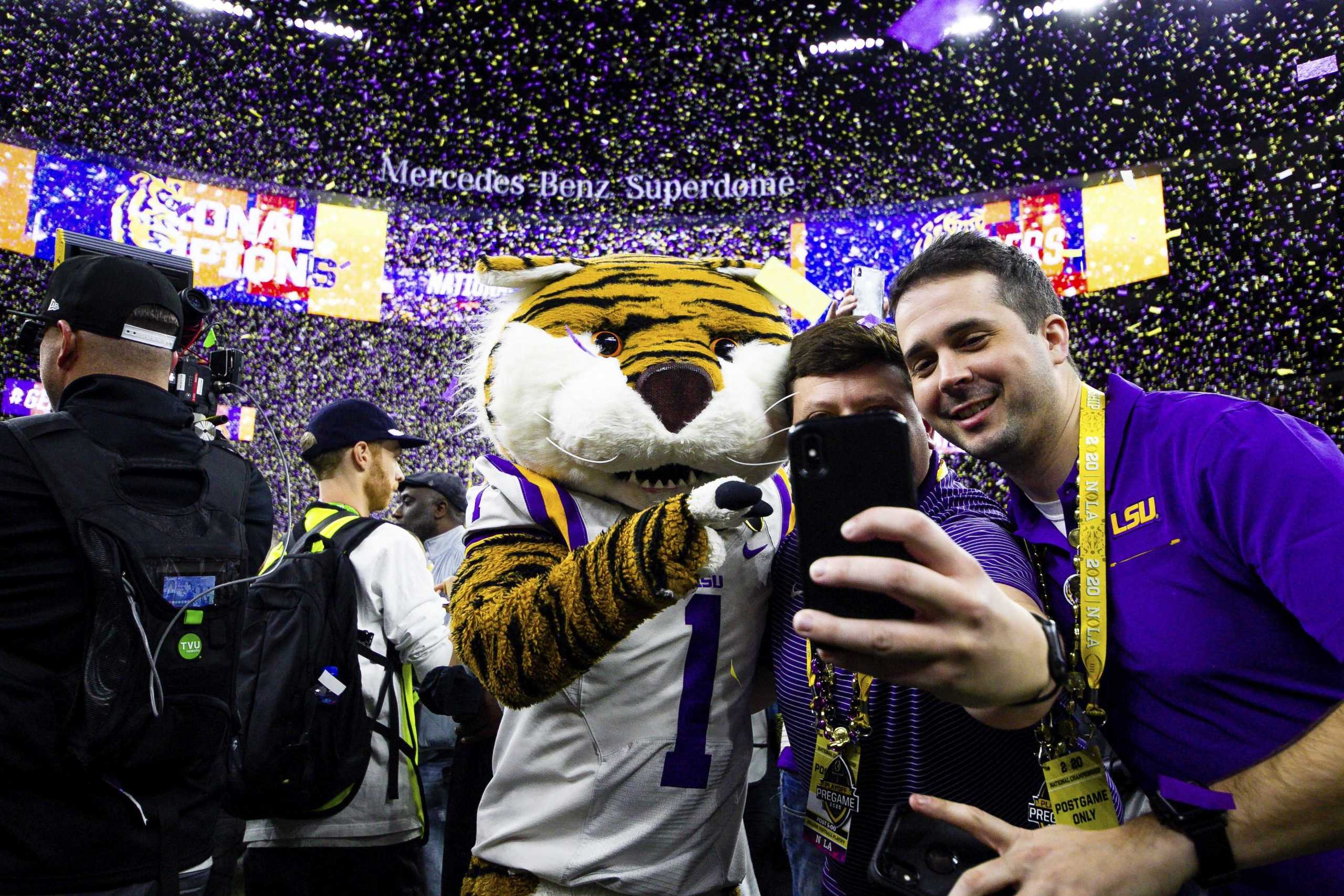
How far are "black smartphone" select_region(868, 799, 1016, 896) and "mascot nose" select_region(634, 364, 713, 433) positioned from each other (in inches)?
31.2

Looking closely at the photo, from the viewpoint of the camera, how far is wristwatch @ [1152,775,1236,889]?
3.36 feet

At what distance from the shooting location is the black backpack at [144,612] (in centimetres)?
168

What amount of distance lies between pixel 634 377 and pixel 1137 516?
0.88 metres

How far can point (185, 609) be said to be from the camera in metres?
1.81

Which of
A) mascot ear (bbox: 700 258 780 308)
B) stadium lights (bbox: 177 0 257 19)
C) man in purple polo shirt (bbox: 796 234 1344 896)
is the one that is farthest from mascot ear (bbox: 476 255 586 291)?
stadium lights (bbox: 177 0 257 19)

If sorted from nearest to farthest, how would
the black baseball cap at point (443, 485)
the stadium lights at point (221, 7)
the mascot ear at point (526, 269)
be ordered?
the mascot ear at point (526, 269)
the black baseball cap at point (443, 485)
the stadium lights at point (221, 7)

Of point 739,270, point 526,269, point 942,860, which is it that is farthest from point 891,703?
→ point 526,269

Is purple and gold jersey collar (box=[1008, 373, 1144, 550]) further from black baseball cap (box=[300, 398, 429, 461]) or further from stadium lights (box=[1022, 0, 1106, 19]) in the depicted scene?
stadium lights (box=[1022, 0, 1106, 19])

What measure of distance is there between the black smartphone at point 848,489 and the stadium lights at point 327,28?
45.2ft

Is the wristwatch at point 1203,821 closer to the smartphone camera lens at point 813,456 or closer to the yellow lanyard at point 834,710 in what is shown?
the yellow lanyard at point 834,710

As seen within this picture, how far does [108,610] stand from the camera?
170cm

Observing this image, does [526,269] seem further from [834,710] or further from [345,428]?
[345,428]

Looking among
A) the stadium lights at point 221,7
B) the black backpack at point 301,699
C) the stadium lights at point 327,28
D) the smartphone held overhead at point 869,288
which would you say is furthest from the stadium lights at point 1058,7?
the black backpack at point 301,699

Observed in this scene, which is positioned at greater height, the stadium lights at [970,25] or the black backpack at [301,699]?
the stadium lights at [970,25]
